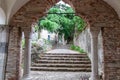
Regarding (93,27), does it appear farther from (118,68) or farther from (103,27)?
(118,68)

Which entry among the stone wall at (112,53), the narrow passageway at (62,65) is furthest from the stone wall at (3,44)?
the narrow passageway at (62,65)

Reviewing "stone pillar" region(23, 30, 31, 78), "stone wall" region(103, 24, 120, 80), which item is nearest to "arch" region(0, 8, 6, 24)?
"stone pillar" region(23, 30, 31, 78)

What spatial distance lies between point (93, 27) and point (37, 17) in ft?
5.95

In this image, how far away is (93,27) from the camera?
7.33 meters

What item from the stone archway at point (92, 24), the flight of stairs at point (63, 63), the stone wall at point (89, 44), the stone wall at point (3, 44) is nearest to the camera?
the stone wall at point (3, 44)

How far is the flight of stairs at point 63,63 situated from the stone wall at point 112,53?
3.87 metres

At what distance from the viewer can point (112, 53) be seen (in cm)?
713

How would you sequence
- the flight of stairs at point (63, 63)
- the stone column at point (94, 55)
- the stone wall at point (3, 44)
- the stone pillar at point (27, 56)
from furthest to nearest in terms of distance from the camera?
the flight of stairs at point (63, 63)
the stone pillar at point (27, 56)
the stone column at point (94, 55)
the stone wall at point (3, 44)

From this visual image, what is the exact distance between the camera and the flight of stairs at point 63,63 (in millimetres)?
11156

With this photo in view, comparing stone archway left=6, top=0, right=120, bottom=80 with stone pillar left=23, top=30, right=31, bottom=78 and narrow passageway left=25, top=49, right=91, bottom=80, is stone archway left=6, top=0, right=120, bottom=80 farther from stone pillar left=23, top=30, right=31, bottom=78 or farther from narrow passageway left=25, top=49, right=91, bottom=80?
narrow passageway left=25, top=49, right=91, bottom=80

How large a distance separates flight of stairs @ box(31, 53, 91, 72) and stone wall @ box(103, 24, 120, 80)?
3866mm

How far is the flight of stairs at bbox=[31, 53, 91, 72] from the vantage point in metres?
11.2

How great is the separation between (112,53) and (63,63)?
511 cm

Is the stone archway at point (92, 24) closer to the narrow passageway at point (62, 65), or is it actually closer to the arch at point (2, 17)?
the arch at point (2, 17)
